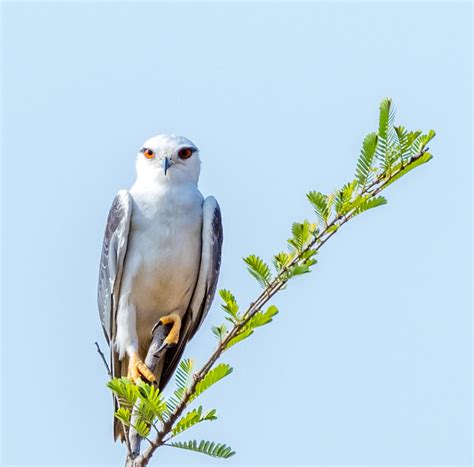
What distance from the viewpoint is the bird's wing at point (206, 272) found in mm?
7023

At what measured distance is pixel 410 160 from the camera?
3.90 m

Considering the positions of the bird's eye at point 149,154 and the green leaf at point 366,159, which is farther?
the bird's eye at point 149,154

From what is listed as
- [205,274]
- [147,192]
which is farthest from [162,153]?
[205,274]

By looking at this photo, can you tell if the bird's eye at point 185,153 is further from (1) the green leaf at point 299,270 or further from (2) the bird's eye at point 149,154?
(1) the green leaf at point 299,270

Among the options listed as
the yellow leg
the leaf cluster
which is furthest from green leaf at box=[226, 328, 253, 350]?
the yellow leg

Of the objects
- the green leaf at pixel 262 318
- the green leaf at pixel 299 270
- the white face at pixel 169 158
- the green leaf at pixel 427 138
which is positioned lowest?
the green leaf at pixel 262 318

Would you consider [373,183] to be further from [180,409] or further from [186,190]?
[186,190]

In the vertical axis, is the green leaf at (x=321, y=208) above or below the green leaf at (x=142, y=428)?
above

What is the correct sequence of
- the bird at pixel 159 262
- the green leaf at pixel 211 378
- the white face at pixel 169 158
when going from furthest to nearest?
1. the white face at pixel 169 158
2. the bird at pixel 159 262
3. the green leaf at pixel 211 378

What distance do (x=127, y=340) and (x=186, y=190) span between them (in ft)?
4.37

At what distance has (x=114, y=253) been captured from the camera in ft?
22.9

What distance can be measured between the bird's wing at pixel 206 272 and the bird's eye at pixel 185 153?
466 mm

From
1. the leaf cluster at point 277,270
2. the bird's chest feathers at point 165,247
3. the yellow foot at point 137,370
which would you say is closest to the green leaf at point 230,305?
the leaf cluster at point 277,270

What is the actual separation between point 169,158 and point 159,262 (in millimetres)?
885
